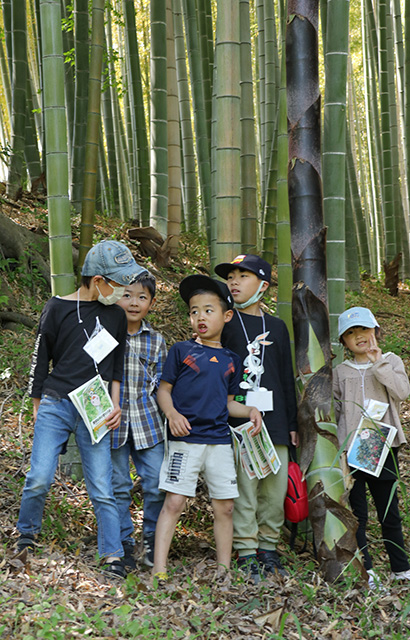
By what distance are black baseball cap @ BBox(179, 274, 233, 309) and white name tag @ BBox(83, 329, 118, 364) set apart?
0.41 m

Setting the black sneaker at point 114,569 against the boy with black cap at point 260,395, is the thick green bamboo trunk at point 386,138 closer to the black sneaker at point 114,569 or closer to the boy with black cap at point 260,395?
the boy with black cap at point 260,395

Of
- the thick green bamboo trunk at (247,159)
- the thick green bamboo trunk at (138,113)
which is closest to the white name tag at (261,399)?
the thick green bamboo trunk at (247,159)

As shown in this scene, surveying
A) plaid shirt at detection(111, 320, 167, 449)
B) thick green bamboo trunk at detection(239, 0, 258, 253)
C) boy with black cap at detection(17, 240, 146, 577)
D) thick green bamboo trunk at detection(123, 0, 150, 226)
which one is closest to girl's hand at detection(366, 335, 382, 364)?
plaid shirt at detection(111, 320, 167, 449)

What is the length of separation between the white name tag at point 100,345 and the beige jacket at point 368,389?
3.41 ft

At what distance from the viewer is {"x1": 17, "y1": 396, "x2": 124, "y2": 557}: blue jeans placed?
8.20ft

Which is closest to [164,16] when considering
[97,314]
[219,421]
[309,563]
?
[97,314]

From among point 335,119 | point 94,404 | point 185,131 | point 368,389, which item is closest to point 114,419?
point 94,404

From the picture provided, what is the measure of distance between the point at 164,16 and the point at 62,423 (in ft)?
13.0

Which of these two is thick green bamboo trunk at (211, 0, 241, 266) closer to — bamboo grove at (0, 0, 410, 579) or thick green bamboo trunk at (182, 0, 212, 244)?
bamboo grove at (0, 0, 410, 579)

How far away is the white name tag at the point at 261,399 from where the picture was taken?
2.76 meters

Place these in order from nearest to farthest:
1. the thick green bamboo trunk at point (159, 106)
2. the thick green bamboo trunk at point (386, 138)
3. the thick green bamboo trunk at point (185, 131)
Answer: the thick green bamboo trunk at point (159, 106)
the thick green bamboo trunk at point (185, 131)
the thick green bamboo trunk at point (386, 138)

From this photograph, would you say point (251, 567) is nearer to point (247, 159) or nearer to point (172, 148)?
point (247, 159)

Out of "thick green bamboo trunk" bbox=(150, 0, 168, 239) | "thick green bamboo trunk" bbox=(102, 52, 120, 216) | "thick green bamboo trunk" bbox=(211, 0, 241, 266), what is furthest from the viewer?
"thick green bamboo trunk" bbox=(102, 52, 120, 216)

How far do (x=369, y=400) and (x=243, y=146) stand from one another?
283 centimetres
